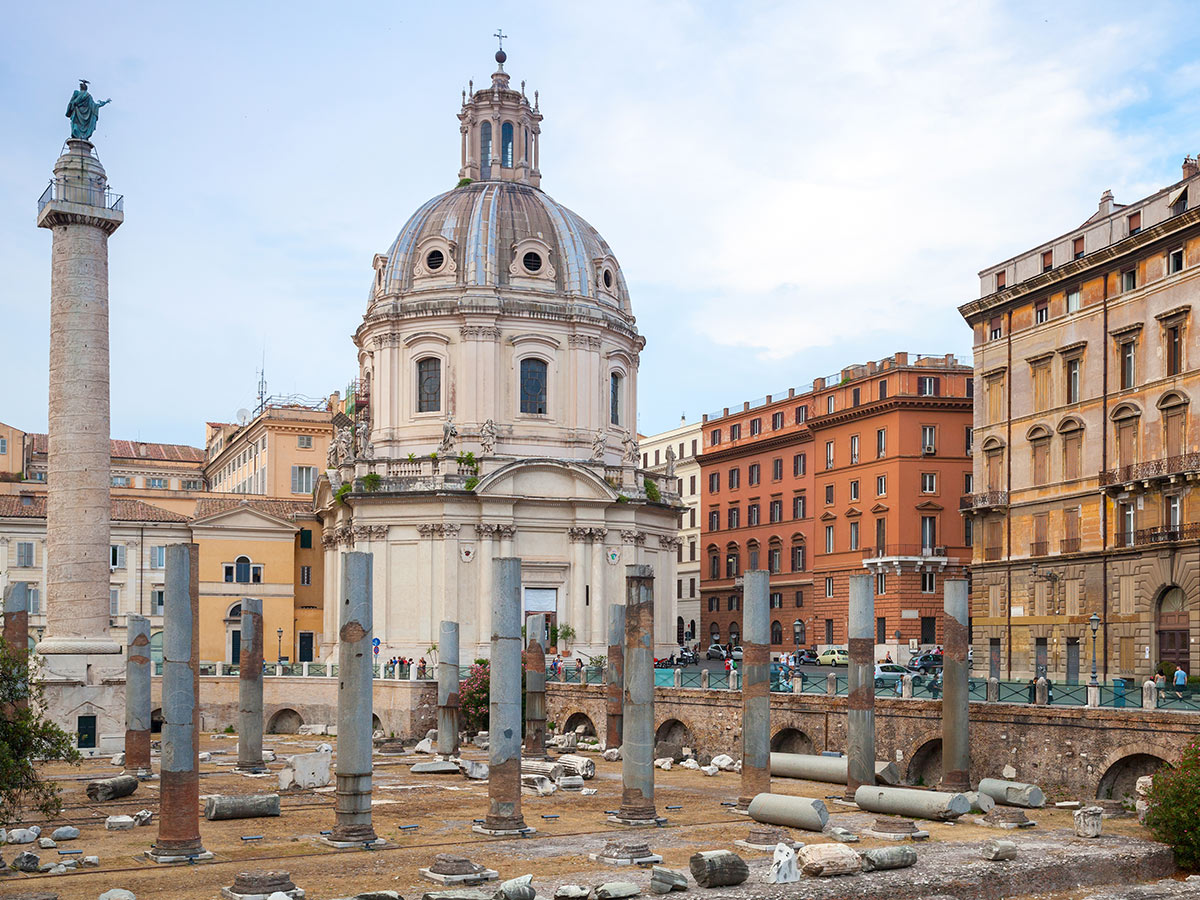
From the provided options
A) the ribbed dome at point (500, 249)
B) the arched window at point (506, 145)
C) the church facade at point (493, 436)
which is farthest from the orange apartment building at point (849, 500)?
the arched window at point (506, 145)

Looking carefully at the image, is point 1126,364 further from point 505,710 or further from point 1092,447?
point 505,710

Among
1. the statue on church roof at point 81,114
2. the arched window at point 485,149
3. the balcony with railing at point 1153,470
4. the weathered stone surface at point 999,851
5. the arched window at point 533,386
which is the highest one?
the arched window at point 485,149

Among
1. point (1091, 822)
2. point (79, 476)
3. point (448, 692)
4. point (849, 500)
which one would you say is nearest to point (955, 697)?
point (1091, 822)

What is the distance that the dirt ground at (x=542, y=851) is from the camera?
22.6m

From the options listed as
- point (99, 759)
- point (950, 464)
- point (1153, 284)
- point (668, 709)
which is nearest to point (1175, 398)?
point (1153, 284)

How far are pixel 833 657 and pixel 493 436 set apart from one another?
17.2m

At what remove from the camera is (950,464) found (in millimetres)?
69688

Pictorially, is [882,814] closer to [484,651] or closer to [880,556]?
[484,651]

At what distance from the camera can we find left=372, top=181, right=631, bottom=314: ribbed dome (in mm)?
65188

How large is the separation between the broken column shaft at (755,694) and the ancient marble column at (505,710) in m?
5.20

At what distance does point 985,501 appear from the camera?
5475 centimetres

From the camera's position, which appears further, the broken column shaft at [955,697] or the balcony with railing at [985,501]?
the balcony with railing at [985,501]

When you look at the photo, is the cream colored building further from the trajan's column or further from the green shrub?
the green shrub

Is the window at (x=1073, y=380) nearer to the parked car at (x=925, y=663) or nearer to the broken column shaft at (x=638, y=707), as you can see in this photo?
the parked car at (x=925, y=663)
